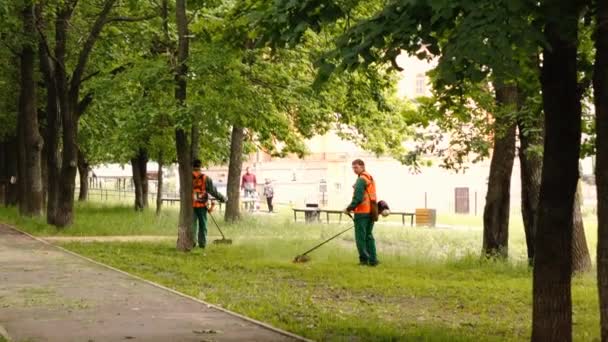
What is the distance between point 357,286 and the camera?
453 inches

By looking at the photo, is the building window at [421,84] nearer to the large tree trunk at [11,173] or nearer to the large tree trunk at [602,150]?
the large tree trunk at [602,150]

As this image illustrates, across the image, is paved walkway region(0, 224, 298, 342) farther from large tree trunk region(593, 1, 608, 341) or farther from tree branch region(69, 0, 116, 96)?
tree branch region(69, 0, 116, 96)

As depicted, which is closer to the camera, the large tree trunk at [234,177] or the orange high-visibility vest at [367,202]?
the orange high-visibility vest at [367,202]

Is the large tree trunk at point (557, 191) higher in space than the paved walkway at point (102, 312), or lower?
higher

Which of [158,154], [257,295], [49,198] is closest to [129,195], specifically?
[158,154]

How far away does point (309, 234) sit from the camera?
22.2 meters

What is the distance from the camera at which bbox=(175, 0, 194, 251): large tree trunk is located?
50.5 ft

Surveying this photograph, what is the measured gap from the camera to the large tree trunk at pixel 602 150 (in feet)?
19.4

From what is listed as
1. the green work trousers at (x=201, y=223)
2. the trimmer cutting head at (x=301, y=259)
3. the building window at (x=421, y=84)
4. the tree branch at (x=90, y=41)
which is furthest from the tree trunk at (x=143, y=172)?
the trimmer cutting head at (x=301, y=259)

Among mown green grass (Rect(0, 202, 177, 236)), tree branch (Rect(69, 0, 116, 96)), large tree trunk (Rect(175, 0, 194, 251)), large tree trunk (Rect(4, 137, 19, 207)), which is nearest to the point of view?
large tree trunk (Rect(175, 0, 194, 251))

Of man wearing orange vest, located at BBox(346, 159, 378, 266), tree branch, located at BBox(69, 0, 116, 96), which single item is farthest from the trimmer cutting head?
tree branch, located at BBox(69, 0, 116, 96)

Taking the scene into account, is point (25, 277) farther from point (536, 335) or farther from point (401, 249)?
point (401, 249)

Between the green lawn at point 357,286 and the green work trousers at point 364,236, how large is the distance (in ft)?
0.87

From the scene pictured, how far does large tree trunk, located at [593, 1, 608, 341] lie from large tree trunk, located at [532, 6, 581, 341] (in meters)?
0.39
